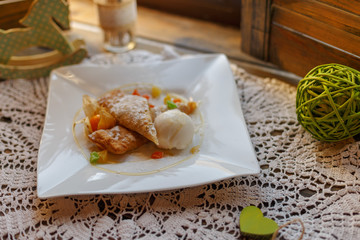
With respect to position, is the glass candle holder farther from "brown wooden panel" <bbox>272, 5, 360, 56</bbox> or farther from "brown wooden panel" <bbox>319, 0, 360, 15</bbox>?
"brown wooden panel" <bbox>319, 0, 360, 15</bbox>

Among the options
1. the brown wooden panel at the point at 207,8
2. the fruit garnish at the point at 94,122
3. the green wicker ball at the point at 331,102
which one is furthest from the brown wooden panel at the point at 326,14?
the fruit garnish at the point at 94,122

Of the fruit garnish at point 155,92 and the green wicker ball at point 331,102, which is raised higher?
the green wicker ball at point 331,102

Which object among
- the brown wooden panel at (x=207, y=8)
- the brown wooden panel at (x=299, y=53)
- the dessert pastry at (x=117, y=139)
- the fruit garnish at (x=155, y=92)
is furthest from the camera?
the brown wooden panel at (x=207, y=8)

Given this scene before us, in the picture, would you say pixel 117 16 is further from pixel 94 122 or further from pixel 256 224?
pixel 256 224

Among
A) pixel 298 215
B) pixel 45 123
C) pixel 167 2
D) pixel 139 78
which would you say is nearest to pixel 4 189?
pixel 45 123

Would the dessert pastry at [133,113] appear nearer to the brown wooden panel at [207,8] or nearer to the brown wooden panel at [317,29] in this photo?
the brown wooden panel at [317,29]

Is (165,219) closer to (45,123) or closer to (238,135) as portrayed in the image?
(238,135)
